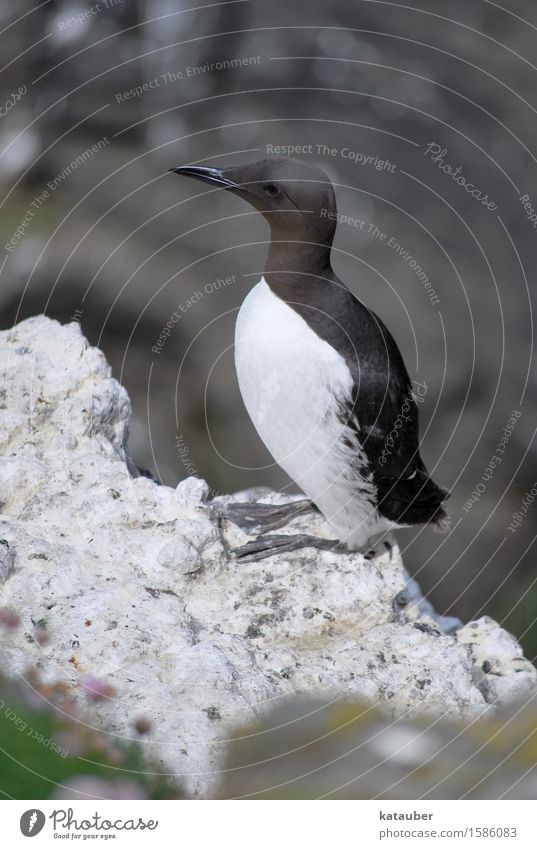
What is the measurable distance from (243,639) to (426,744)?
69 centimetres

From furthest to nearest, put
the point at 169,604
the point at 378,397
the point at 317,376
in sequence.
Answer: the point at 378,397
the point at 317,376
the point at 169,604

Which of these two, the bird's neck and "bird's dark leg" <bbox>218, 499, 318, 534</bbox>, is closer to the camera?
the bird's neck

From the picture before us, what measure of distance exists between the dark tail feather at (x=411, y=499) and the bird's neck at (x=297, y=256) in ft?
3.07

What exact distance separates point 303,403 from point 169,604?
0.96 m

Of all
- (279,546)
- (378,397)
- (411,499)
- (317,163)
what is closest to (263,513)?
(279,546)

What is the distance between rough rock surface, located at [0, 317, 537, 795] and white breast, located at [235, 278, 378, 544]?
0.30 meters

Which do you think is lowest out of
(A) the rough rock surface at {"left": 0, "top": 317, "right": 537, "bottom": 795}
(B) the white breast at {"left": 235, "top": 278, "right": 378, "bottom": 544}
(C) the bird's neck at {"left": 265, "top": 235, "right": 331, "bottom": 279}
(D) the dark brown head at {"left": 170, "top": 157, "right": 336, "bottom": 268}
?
(A) the rough rock surface at {"left": 0, "top": 317, "right": 537, "bottom": 795}

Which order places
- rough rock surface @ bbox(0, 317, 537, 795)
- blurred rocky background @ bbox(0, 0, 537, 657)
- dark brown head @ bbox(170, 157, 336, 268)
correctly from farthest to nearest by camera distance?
blurred rocky background @ bbox(0, 0, 537, 657) < dark brown head @ bbox(170, 157, 336, 268) < rough rock surface @ bbox(0, 317, 537, 795)

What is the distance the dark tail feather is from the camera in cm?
411

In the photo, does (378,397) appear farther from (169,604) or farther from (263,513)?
(169,604)

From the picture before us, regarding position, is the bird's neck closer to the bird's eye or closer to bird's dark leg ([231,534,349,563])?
the bird's eye

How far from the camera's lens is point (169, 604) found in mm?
3307

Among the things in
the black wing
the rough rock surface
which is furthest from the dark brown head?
the rough rock surface

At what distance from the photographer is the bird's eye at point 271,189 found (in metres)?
3.56
